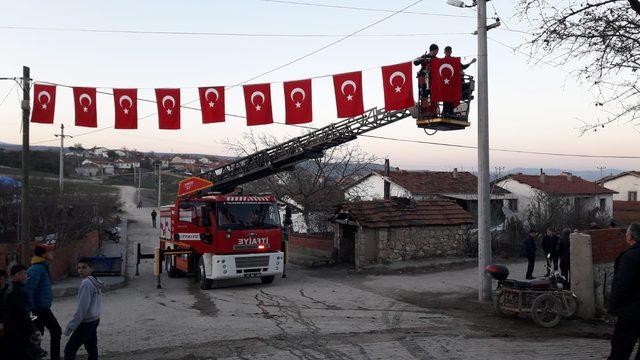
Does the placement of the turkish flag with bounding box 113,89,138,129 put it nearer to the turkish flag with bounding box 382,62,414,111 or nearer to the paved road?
the paved road

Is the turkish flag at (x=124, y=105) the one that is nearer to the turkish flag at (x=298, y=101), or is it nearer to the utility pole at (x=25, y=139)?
the utility pole at (x=25, y=139)

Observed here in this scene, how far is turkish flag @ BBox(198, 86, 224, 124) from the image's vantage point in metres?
16.2

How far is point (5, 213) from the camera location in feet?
76.0

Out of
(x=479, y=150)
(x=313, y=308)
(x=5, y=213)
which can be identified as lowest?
(x=313, y=308)

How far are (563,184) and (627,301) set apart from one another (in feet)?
152

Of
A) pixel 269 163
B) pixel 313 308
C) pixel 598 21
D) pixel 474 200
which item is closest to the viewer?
pixel 598 21

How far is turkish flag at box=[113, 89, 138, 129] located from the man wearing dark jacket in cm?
1378

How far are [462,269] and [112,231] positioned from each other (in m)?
24.7

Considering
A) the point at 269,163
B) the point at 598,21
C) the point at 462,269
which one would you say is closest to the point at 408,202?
the point at 462,269

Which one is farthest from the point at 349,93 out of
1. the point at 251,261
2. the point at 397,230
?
the point at 397,230

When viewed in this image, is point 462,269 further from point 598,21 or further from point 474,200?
point 474,200

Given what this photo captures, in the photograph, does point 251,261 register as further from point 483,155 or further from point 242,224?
point 483,155

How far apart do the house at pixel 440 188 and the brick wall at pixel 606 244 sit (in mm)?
23595

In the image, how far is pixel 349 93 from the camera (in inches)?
590
